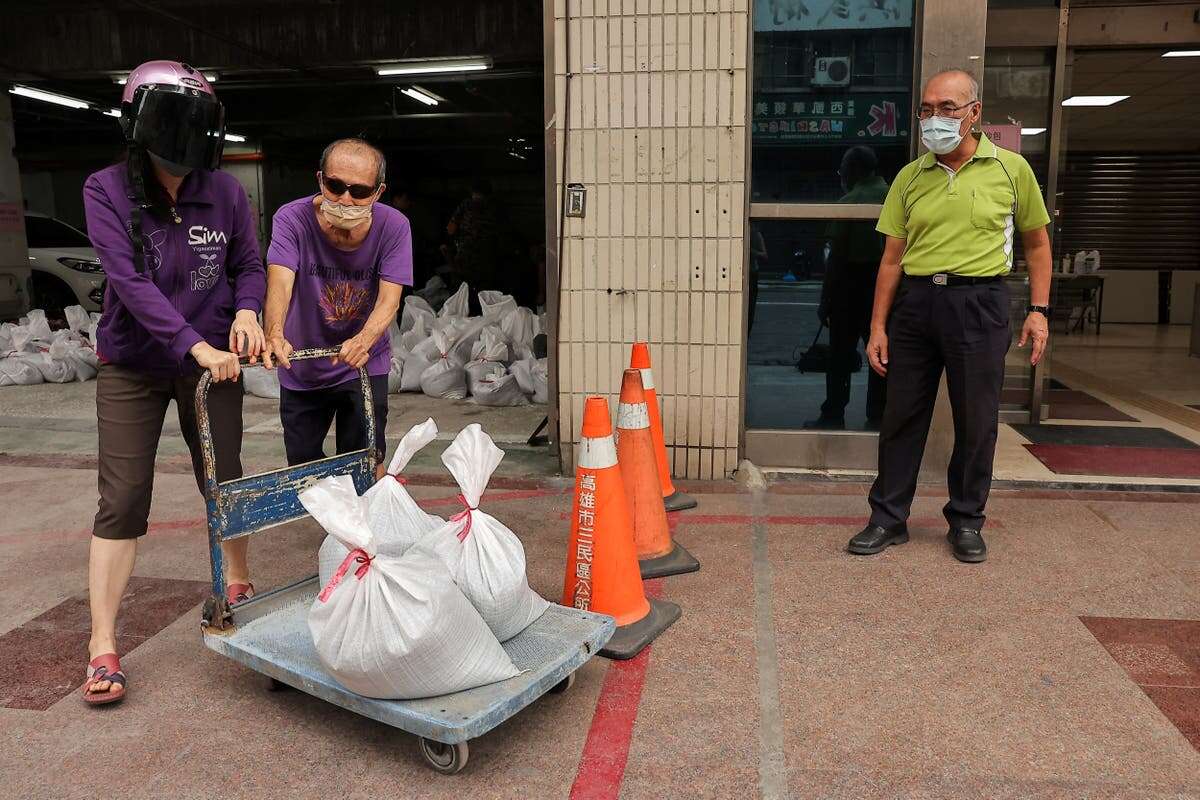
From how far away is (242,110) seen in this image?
656 inches

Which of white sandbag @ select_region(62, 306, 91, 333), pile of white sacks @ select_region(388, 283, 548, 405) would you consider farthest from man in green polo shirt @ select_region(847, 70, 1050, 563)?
white sandbag @ select_region(62, 306, 91, 333)

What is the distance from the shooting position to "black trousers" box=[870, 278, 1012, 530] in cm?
392

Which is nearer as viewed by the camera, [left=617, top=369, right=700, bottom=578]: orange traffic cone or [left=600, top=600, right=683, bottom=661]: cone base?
[left=600, top=600, right=683, bottom=661]: cone base

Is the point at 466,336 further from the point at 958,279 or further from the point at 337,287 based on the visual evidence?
the point at 958,279

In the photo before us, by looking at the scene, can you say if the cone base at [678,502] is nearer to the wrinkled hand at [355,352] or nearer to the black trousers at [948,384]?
the black trousers at [948,384]

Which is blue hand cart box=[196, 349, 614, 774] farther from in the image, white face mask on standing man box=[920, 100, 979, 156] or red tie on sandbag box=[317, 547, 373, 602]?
white face mask on standing man box=[920, 100, 979, 156]

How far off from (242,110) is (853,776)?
669 inches

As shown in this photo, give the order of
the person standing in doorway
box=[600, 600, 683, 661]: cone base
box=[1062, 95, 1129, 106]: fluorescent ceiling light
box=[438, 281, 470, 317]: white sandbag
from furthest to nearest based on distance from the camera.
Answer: box=[1062, 95, 1129, 106]: fluorescent ceiling light < box=[438, 281, 470, 317]: white sandbag < the person standing in doorway < box=[600, 600, 683, 661]: cone base

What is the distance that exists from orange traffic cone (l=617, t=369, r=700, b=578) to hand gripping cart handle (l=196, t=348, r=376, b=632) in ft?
4.10

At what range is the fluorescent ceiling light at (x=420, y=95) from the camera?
46.8ft

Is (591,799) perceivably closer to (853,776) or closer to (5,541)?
(853,776)

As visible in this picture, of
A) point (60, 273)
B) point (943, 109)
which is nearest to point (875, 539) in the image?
point (943, 109)

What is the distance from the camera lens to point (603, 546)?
3.29 meters

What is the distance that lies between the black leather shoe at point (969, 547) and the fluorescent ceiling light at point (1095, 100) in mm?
10711
